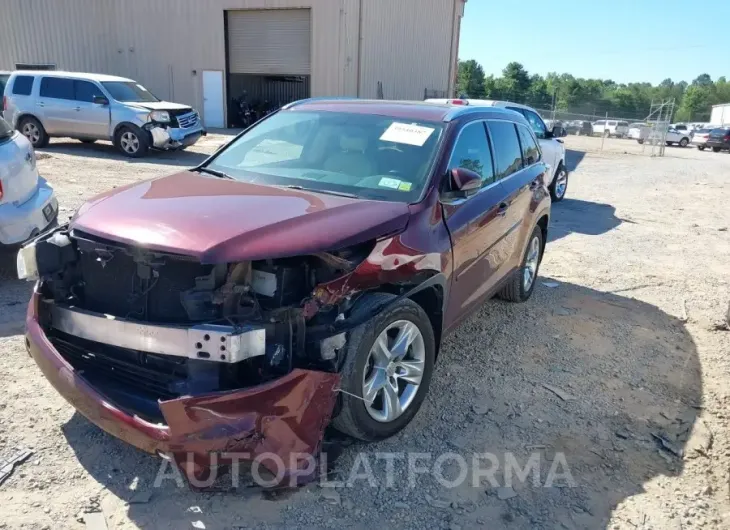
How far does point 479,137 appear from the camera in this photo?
4273mm

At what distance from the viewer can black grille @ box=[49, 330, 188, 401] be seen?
106 inches

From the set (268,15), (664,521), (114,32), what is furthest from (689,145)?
(664,521)

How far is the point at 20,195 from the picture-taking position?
A: 508 centimetres

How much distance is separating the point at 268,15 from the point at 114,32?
6919mm

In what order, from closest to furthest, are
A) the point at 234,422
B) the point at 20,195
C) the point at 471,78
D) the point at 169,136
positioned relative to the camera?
the point at 234,422, the point at 20,195, the point at 169,136, the point at 471,78

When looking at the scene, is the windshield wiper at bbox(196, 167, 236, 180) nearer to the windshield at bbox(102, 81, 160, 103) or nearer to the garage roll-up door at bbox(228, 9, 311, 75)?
the windshield at bbox(102, 81, 160, 103)

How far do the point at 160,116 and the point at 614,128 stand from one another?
134 ft

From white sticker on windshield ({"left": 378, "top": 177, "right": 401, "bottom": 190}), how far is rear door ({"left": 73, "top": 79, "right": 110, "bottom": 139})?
12.1 m

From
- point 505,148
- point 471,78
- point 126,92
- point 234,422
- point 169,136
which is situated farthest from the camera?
point 471,78

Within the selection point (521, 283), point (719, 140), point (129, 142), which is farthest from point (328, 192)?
point (719, 140)

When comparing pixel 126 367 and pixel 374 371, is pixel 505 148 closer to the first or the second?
pixel 374 371

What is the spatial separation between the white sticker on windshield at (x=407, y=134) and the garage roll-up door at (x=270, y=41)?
20136 millimetres

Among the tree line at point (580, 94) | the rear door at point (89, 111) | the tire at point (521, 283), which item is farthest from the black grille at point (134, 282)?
the tree line at point (580, 94)

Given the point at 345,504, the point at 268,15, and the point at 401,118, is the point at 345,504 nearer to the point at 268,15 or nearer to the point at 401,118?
the point at 401,118
